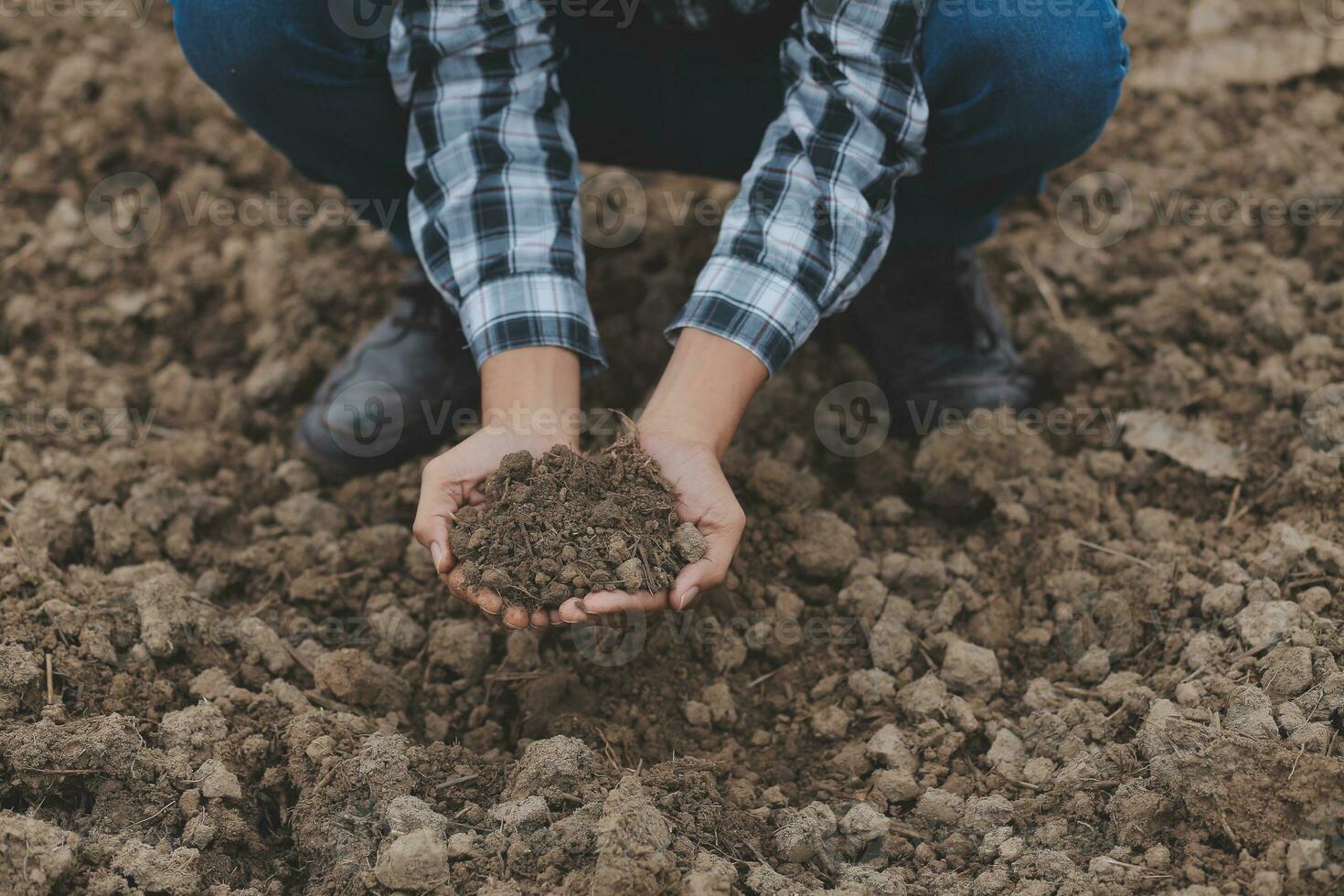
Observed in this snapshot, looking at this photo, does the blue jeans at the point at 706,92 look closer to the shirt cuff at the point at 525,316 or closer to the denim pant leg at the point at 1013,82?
the denim pant leg at the point at 1013,82

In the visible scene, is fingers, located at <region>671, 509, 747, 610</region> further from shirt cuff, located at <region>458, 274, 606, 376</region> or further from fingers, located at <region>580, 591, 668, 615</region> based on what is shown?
shirt cuff, located at <region>458, 274, 606, 376</region>

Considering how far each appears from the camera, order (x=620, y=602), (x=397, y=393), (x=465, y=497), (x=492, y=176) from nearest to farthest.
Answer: (x=620, y=602)
(x=465, y=497)
(x=492, y=176)
(x=397, y=393)

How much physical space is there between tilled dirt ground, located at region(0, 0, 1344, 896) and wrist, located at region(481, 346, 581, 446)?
1.13ft

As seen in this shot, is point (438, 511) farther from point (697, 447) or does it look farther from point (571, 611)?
point (697, 447)

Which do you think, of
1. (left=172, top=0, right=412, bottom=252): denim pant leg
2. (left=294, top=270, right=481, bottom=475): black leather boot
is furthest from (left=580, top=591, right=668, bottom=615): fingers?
(left=172, top=0, right=412, bottom=252): denim pant leg

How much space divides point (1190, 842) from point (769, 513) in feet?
2.51

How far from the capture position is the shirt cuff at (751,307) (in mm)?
1469

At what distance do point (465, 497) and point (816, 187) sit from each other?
64cm

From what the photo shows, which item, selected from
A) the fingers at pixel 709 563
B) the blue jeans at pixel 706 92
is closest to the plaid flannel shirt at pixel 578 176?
the blue jeans at pixel 706 92

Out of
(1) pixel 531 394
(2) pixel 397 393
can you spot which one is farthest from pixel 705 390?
(2) pixel 397 393

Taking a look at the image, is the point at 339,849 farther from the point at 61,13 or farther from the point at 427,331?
the point at 61,13

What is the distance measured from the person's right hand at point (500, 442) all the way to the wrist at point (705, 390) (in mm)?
128

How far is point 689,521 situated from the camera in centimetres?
141

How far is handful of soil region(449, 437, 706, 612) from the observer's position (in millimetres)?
1358
